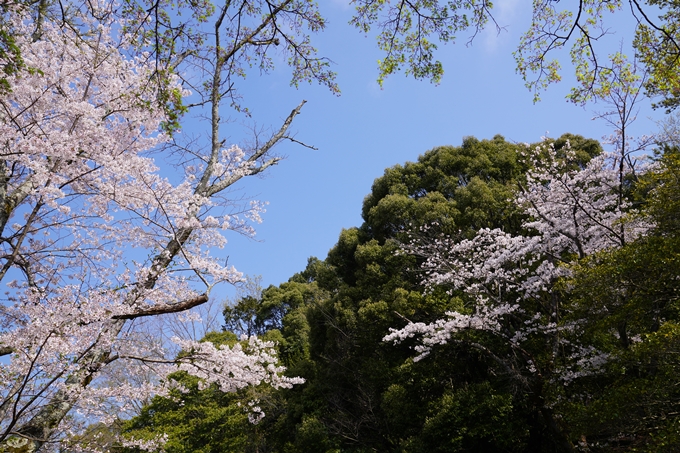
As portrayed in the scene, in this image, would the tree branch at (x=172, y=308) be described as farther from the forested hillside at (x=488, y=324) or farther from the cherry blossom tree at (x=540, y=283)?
the cherry blossom tree at (x=540, y=283)

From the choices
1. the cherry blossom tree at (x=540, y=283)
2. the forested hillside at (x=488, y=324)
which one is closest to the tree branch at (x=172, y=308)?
the forested hillside at (x=488, y=324)

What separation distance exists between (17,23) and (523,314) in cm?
914

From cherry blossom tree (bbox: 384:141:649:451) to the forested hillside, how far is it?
0.14 ft

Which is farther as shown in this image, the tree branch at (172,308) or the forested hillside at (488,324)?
the forested hillside at (488,324)

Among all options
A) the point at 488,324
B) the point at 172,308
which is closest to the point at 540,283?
the point at 488,324

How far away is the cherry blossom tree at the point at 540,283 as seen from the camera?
6.62 meters

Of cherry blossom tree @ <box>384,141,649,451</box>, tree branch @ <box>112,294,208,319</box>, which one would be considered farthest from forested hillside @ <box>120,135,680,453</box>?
tree branch @ <box>112,294,208,319</box>

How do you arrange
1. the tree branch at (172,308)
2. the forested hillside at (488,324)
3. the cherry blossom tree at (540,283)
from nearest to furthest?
the tree branch at (172,308) → the forested hillside at (488,324) → the cherry blossom tree at (540,283)

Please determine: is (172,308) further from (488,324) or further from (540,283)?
(540,283)

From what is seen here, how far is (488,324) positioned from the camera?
7.51 meters

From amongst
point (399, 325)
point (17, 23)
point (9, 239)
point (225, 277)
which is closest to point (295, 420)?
point (399, 325)

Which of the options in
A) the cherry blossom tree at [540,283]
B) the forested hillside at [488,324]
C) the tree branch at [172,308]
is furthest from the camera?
the cherry blossom tree at [540,283]

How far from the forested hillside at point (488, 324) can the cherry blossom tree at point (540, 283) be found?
4 cm

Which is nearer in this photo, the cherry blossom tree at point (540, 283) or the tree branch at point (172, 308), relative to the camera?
the tree branch at point (172, 308)
